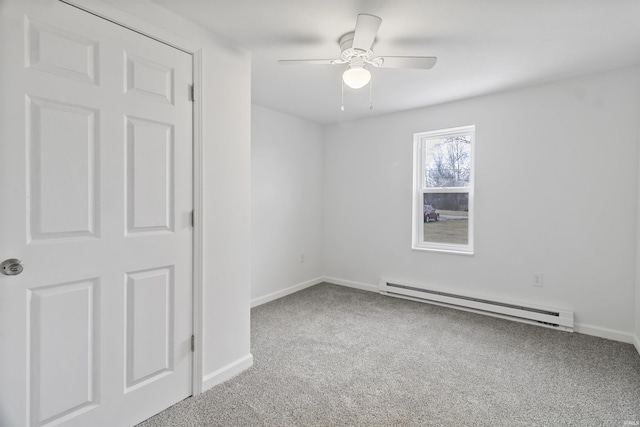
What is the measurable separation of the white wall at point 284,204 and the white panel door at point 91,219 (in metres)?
1.81

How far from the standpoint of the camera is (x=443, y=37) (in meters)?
2.21

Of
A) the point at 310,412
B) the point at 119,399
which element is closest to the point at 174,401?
the point at 119,399

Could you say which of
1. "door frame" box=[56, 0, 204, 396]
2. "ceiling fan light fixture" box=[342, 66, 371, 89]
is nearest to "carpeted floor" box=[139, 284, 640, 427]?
"door frame" box=[56, 0, 204, 396]

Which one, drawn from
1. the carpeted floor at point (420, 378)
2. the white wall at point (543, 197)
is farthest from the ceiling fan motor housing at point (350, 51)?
the carpeted floor at point (420, 378)

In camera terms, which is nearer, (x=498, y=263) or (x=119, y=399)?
(x=119, y=399)

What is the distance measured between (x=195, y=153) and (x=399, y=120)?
2789 millimetres

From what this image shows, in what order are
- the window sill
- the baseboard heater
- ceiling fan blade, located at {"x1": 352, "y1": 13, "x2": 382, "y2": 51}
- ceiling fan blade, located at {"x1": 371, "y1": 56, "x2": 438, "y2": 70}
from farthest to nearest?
1. the window sill
2. the baseboard heater
3. ceiling fan blade, located at {"x1": 371, "y1": 56, "x2": 438, "y2": 70}
4. ceiling fan blade, located at {"x1": 352, "y1": 13, "x2": 382, "y2": 51}

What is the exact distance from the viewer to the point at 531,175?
317 cm

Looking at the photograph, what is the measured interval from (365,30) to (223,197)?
52.4 inches

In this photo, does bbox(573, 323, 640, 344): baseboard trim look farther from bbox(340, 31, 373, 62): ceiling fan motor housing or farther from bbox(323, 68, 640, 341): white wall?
bbox(340, 31, 373, 62): ceiling fan motor housing

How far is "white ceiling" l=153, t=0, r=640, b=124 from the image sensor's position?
6.11ft

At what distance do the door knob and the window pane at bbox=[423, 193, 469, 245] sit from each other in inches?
144

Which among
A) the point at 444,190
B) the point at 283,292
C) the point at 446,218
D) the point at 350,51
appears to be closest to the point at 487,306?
the point at 446,218

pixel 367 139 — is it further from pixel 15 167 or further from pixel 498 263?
pixel 15 167
